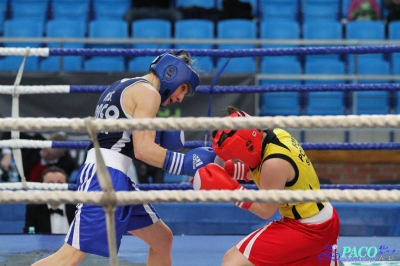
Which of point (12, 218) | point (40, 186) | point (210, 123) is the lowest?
point (12, 218)

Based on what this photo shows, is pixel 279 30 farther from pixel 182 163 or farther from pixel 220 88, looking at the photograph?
pixel 182 163

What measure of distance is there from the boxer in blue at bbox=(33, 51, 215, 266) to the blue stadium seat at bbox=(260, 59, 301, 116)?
4.17 meters

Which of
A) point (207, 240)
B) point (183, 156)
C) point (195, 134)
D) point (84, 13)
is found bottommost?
point (207, 240)

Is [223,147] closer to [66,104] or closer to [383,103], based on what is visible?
[66,104]

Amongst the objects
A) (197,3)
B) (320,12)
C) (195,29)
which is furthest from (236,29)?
(320,12)

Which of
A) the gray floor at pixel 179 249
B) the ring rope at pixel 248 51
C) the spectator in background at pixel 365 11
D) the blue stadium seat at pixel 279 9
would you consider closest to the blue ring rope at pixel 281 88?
the ring rope at pixel 248 51

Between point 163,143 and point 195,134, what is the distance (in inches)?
133

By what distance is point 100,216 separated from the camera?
2686mm

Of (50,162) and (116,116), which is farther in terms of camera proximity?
(50,162)

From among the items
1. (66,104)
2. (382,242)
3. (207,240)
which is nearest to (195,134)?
(66,104)

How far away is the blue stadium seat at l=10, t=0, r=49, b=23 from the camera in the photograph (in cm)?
877

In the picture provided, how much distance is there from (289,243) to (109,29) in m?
5.85

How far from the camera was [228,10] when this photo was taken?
27.4 feet

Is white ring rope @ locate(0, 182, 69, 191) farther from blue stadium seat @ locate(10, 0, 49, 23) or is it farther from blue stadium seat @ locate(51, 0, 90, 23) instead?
blue stadium seat @ locate(10, 0, 49, 23)
